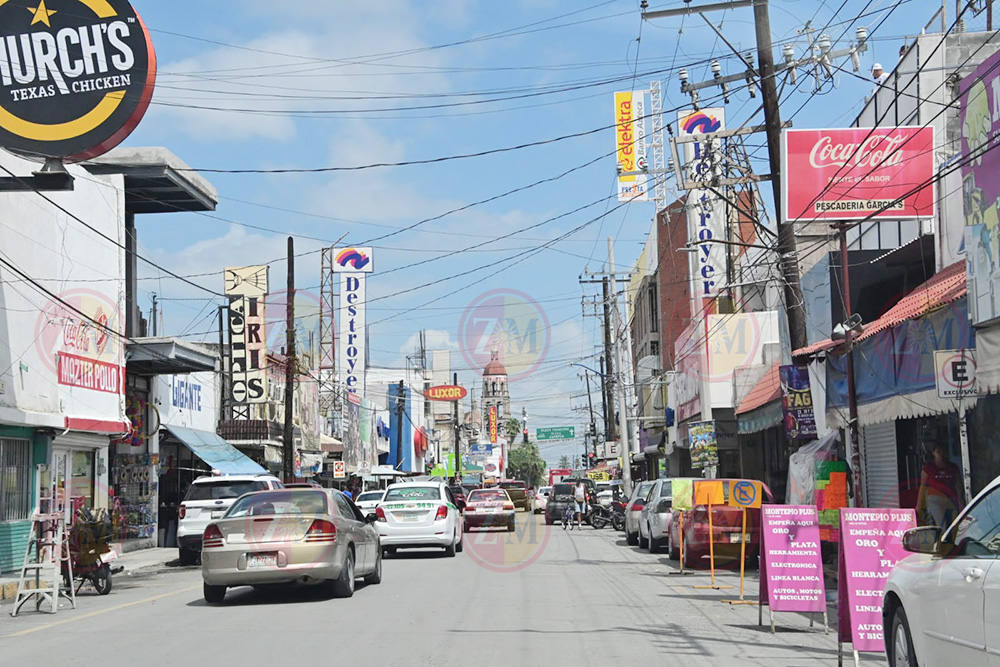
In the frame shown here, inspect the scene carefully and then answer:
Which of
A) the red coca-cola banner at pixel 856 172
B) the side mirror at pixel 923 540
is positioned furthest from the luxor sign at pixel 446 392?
the side mirror at pixel 923 540

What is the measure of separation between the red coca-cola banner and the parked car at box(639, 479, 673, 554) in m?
7.72

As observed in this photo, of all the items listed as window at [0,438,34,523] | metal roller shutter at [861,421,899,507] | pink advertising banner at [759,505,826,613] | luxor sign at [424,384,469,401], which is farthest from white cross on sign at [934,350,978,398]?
luxor sign at [424,384,469,401]

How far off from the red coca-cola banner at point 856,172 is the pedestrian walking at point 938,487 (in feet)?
14.4

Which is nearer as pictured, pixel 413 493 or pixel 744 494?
pixel 744 494

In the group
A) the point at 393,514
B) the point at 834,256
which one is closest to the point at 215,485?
the point at 393,514

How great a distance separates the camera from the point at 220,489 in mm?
22922

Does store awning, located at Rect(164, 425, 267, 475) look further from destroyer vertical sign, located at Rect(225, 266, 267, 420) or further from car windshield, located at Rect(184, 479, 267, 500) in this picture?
car windshield, located at Rect(184, 479, 267, 500)

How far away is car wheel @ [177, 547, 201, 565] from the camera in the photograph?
23.2 m

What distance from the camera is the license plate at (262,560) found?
1335 cm

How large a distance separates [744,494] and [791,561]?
457cm

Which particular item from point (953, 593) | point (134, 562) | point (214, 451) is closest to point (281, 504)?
point (953, 593)

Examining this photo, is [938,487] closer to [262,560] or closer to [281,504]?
[281,504]

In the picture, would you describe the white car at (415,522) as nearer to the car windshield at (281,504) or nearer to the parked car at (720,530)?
the parked car at (720,530)

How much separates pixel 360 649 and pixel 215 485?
1425 cm
